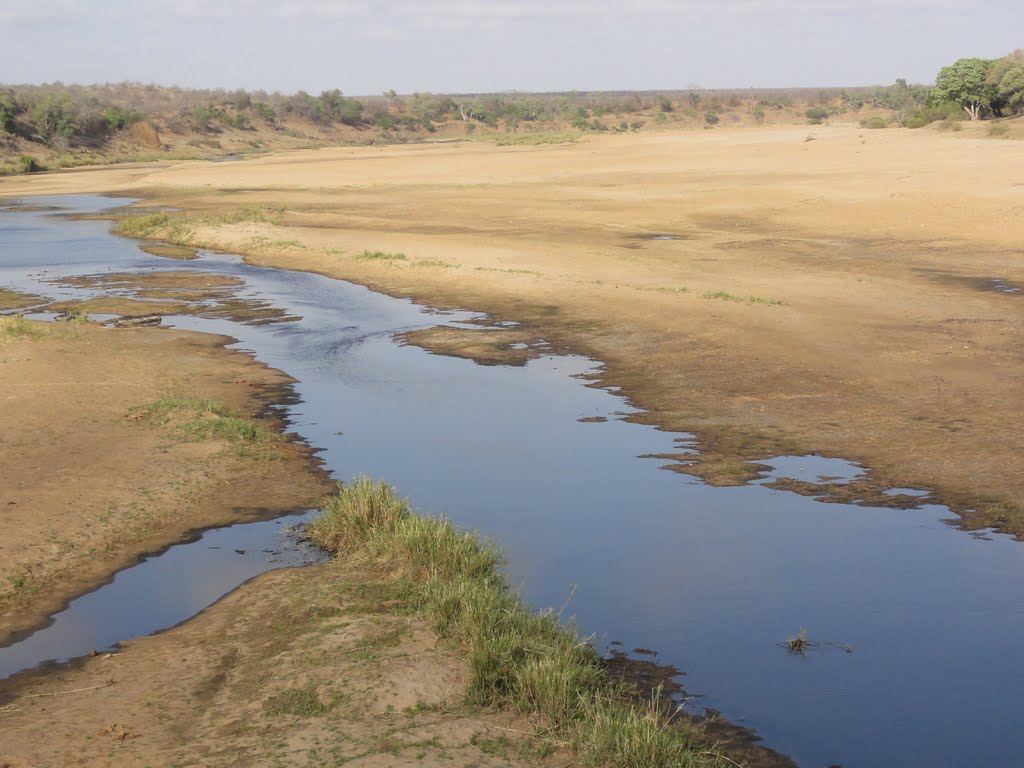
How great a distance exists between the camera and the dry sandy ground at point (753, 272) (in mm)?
12906

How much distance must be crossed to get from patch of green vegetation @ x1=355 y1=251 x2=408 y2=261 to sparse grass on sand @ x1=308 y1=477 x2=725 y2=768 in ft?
56.3

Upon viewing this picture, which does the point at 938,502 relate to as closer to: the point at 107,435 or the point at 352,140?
the point at 107,435

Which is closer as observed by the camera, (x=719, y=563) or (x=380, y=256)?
(x=719, y=563)

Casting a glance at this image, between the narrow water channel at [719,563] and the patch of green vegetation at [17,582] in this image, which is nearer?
the narrow water channel at [719,563]

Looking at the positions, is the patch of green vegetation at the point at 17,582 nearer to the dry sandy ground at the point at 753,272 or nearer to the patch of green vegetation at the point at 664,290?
the dry sandy ground at the point at 753,272

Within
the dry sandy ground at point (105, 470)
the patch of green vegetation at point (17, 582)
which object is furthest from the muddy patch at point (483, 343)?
the patch of green vegetation at point (17, 582)

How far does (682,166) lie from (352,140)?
57.1m

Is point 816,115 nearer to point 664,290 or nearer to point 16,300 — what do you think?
point 664,290

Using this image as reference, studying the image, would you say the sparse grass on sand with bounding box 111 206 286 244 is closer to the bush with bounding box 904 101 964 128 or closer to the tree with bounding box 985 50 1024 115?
the bush with bounding box 904 101 964 128

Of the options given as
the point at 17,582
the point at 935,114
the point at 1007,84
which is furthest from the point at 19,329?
the point at 935,114

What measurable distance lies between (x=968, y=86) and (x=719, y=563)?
61890mm

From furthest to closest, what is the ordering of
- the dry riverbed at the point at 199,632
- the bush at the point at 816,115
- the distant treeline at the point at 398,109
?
1. the bush at the point at 816,115
2. the distant treeline at the point at 398,109
3. the dry riverbed at the point at 199,632

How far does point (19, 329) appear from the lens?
1716cm

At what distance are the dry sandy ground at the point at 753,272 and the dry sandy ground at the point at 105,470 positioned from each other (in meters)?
4.48
